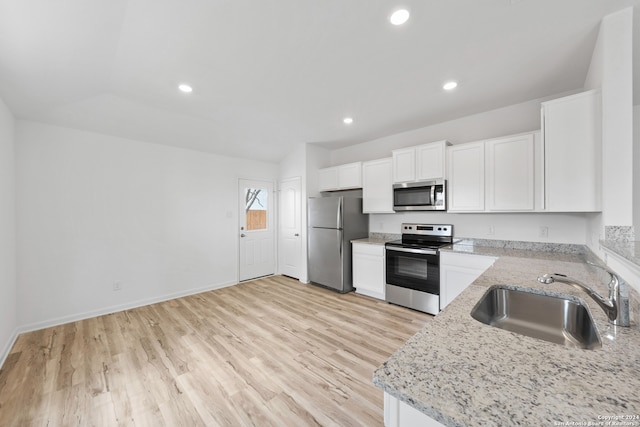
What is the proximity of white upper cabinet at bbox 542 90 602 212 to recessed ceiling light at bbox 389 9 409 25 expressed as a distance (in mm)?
1448

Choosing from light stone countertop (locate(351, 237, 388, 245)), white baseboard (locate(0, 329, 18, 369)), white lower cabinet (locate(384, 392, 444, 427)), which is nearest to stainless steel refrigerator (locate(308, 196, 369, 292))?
light stone countertop (locate(351, 237, 388, 245))

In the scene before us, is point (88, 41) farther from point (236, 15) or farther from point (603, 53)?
point (603, 53)

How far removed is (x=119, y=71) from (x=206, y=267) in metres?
2.94

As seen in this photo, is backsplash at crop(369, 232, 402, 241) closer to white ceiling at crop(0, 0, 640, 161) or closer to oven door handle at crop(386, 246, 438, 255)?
oven door handle at crop(386, 246, 438, 255)

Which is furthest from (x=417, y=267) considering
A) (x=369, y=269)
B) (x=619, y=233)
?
(x=619, y=233)

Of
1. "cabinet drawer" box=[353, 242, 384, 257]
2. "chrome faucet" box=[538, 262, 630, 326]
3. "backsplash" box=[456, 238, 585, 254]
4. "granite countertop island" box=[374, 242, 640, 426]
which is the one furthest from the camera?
"cabinet drawer" box=[353, 242, 384, 257]

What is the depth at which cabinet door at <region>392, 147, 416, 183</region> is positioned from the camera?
339cm

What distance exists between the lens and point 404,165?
3.47 metres

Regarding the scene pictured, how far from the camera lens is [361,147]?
176 inches

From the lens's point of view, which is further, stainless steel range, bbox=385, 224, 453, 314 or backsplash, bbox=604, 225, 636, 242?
stainless steel range, bbox=385, 224, 453, 314

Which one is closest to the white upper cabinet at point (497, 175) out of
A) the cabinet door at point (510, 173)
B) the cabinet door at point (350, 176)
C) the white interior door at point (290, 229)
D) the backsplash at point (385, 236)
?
the cabinet door at point (510, 173)

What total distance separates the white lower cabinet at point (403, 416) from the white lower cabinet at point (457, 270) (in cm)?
243

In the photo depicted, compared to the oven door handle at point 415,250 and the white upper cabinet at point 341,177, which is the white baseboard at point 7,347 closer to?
the oven door handle at point 415,250

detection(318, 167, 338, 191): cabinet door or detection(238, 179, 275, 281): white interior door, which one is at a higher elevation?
detection(318, 167, 338, 191): cabinet door
